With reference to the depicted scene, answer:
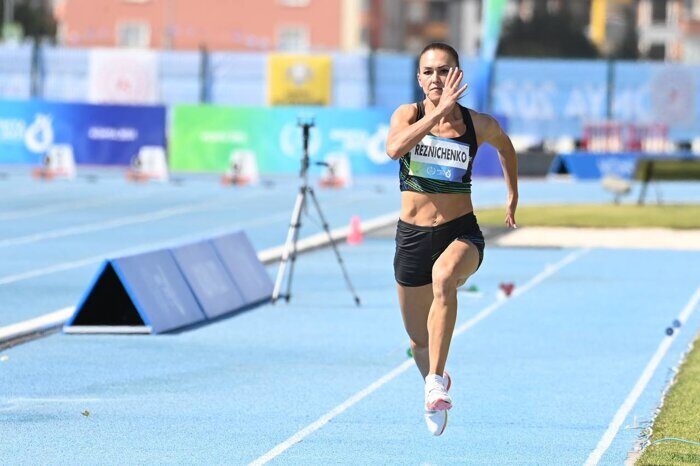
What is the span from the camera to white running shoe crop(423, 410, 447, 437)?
8.50 m

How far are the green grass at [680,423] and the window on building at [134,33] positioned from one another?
6657 cm

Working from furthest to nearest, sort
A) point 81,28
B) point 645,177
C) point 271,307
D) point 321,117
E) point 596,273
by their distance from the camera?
point 81,28, point 321,117, point 645,177, point 596,273, point 271,307

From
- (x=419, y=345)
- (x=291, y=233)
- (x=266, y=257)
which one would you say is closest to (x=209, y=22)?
(x=266, y=257)

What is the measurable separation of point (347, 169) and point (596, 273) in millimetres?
18199

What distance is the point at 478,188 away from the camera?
3919cm

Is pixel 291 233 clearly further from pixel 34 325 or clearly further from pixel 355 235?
pixel 355 235

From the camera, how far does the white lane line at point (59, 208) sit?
92.4ft

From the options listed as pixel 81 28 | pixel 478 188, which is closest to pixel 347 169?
pixel 478 188

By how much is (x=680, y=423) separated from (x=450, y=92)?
289 centimetres

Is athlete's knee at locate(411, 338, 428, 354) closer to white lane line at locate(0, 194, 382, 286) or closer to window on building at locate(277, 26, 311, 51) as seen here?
white lane line at locate(0, 194, 382, 286)

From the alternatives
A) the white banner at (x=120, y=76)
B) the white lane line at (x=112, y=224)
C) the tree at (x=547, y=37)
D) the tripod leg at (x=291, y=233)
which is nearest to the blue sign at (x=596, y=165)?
the white banner at (x=120, y=76)

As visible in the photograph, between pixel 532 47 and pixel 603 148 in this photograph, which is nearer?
pixel 603 148

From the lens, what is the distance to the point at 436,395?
27.9 feet

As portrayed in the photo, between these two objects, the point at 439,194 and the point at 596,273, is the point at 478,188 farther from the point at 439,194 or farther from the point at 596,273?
the point at 439,194
